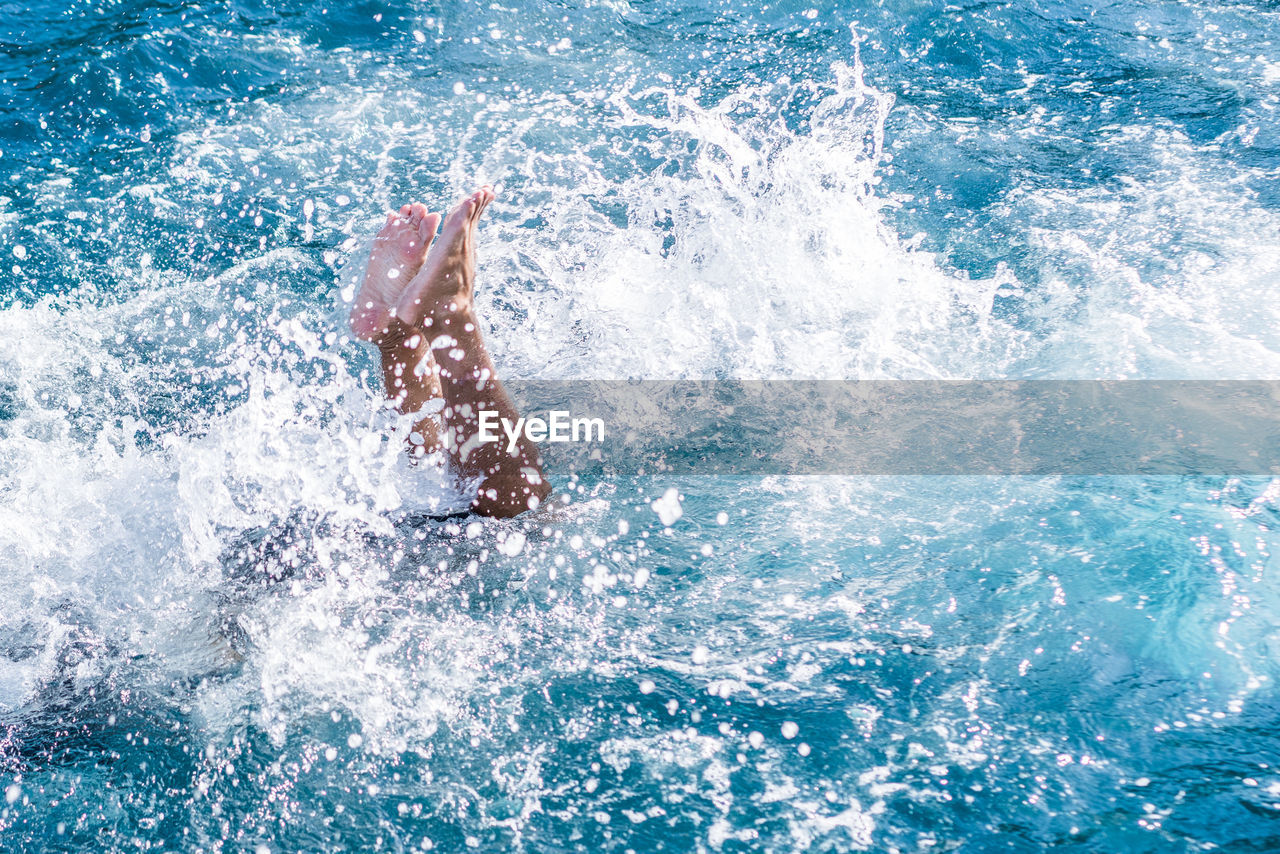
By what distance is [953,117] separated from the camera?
4902 mm

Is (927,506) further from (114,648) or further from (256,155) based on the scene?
(256,155)

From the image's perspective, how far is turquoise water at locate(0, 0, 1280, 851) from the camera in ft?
6.82

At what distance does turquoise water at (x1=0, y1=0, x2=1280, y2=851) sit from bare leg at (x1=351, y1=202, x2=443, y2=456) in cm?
22

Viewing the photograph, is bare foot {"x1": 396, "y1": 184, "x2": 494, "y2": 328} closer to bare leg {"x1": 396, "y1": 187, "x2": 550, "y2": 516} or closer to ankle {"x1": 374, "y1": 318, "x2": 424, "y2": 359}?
bare leg {"x1": 396, "y1": 187, "x2": 550, "y2": 516}

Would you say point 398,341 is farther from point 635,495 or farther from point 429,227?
point 635,495

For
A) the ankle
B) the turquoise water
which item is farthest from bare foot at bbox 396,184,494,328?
the turquoise water

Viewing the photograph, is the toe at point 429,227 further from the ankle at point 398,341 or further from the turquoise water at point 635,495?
the turquoise water at point 635,495

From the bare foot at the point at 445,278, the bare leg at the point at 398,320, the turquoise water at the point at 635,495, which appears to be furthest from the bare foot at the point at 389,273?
the turquoise water at the point at 635,495

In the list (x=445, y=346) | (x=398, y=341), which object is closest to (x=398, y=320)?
(x=398, y=341)

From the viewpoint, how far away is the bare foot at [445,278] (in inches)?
102

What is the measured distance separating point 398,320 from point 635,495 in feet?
3.27

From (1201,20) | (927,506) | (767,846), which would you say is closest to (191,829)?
(767,846)

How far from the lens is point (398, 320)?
9.01ft

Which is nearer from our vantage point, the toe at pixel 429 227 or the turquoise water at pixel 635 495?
the turquoise water at pixel 635 495
